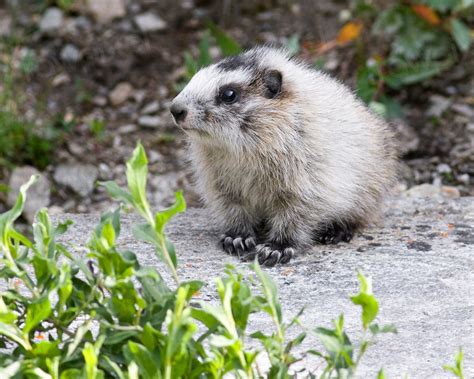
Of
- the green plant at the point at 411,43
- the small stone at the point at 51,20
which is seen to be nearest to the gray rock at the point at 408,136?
the green plant at the point at 411,43

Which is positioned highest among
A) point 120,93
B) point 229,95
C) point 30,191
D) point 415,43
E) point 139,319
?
point 229,95

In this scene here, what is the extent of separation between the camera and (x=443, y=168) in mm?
7082

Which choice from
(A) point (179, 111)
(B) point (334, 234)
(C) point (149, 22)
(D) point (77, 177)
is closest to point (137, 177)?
(A) point (179, 111)

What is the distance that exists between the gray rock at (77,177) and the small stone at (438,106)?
2832mm

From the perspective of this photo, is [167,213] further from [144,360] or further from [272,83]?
[272,83]

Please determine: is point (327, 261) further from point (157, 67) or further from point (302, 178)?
point (157, 67)

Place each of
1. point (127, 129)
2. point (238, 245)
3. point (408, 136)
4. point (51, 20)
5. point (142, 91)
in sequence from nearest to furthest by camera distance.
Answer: point (238, 245) → point (408, 136) → point (127, 129) → point (142, 91) → point (51, 20)

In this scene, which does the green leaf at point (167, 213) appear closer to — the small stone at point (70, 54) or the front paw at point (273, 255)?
the front paw at point (273, 255)

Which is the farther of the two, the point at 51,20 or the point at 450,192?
the point at 51,20

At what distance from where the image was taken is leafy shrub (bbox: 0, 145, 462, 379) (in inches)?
111

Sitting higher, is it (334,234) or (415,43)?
(415,43)

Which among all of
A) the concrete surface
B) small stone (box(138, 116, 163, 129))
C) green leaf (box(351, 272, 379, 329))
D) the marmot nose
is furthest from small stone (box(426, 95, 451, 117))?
green leaf (box(351, 272, 379, 329))

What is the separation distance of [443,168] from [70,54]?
3510 mm

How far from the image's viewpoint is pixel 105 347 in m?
3.09
